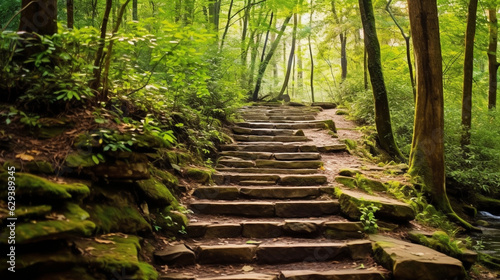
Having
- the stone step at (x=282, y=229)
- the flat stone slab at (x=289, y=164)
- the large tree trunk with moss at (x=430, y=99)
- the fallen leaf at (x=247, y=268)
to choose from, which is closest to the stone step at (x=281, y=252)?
the fallen leaf at (x=247, y=268)

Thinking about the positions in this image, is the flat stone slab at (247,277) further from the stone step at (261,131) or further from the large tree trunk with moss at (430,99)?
the stone step at (261,131)

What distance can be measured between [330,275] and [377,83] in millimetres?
6331

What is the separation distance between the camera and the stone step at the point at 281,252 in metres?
4.02

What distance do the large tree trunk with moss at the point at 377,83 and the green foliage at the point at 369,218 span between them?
4.26 metres

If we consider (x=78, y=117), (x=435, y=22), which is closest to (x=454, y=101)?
(x=435, y=22)

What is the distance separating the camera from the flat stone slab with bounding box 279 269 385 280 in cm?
361

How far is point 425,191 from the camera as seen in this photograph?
643cm

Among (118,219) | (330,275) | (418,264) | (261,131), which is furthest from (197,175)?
(261,131)

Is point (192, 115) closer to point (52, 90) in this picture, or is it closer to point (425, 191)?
point (52, 90)

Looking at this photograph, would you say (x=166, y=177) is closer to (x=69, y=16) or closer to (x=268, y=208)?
(x=268, y=208)

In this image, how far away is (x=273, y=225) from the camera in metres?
4.65

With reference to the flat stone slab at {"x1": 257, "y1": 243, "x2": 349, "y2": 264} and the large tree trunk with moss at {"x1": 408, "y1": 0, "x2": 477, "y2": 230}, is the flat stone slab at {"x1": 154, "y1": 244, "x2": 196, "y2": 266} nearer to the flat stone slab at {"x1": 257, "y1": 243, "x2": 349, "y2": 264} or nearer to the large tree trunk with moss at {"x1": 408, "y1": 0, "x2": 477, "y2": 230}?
the flat stone slab at {"x1": 257, "y1": 243, "x2": 349, "y2": 264}

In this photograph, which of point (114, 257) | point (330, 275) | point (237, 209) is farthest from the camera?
point (237, 209)

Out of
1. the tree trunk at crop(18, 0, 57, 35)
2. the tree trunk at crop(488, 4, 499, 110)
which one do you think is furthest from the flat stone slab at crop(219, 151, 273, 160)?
the tree trunk at crop(488, 4, 499, 110)
